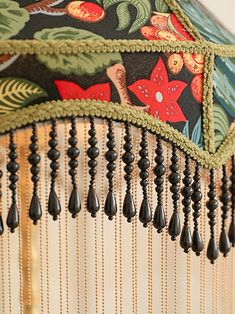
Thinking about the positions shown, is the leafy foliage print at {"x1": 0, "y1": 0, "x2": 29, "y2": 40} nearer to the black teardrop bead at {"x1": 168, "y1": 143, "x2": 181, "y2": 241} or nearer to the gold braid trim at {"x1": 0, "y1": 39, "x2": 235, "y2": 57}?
the gold braid trim at {"x1": 0, "y1": 39, "x2": 235, "y2": 57}

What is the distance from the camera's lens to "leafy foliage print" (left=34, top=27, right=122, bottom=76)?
602 mm

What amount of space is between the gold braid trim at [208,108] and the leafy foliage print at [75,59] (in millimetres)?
109

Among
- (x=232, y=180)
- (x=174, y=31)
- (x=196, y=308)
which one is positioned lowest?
(x=196, y=308)

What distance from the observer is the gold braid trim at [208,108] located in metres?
0.69

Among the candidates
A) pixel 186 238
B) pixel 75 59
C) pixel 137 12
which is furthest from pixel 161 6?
pixel 186 238

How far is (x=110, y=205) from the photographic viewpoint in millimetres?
673

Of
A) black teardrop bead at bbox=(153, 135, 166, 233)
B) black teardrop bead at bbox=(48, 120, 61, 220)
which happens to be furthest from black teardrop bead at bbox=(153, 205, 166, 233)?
black teardrop bead at bbox=(48, 120, 61, 220)

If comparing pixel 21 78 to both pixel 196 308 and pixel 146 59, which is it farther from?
pixel 196 308

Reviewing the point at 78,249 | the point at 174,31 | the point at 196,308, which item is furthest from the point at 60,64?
the point at 196,308

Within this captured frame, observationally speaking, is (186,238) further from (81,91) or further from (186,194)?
(81,91)

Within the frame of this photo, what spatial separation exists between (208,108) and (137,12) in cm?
12

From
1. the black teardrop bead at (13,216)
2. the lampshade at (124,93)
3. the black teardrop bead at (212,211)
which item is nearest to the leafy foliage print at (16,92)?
the lampshade at (124,93)

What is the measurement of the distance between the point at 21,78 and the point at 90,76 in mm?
61

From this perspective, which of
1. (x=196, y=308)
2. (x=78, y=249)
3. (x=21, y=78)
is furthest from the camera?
(x=196, y=308)
